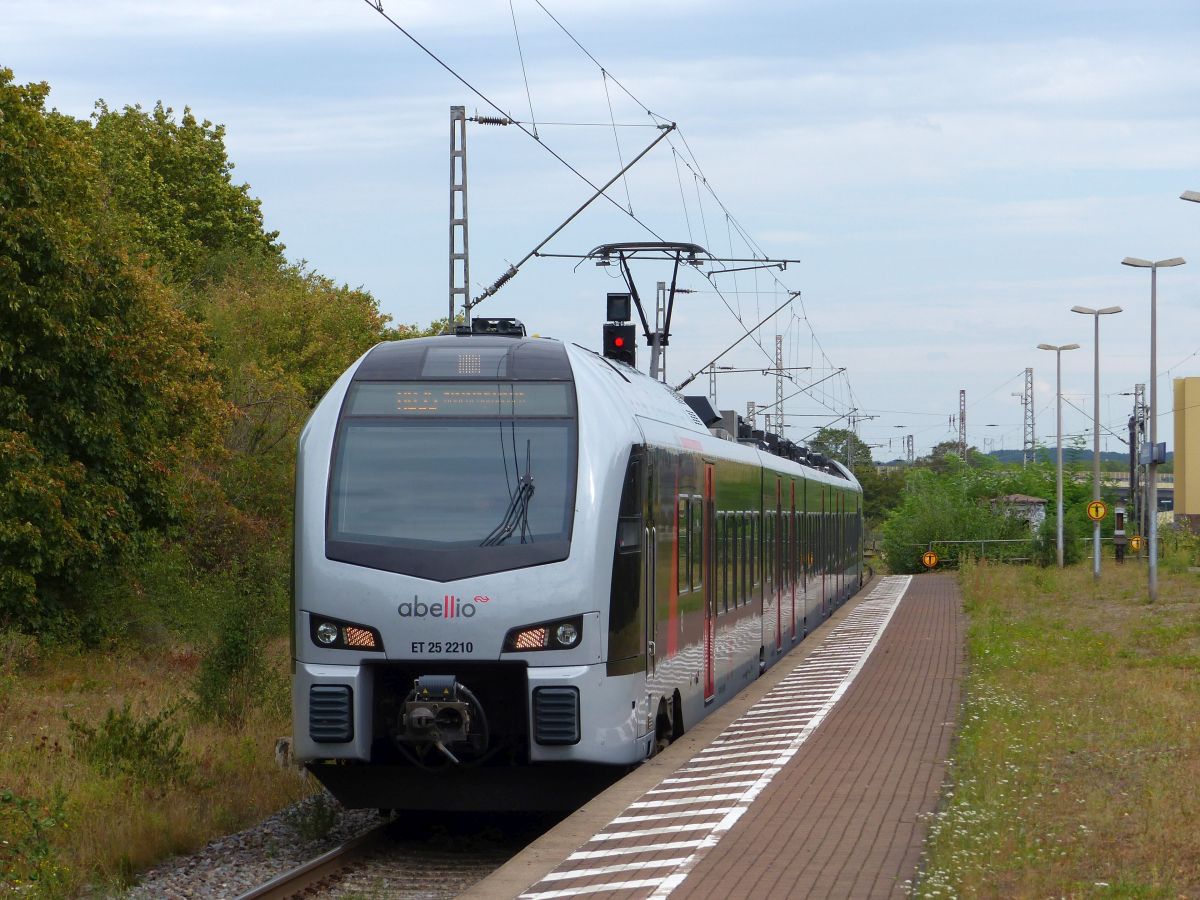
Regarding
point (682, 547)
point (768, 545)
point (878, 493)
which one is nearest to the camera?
point (682, 547)

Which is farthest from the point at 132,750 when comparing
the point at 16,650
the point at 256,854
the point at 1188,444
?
the point at 1188,444

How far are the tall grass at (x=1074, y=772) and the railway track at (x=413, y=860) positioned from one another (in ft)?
10.1

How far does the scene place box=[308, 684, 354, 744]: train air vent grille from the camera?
425 inches

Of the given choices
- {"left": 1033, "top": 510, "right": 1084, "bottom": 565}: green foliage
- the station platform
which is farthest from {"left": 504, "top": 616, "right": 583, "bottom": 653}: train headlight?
{"left": 1033, "top": 510, "right": 1084, "bottom": 565}: green foliage

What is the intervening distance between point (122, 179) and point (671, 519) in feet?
125

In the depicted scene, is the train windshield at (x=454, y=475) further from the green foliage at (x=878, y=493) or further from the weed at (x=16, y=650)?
the green foliage at (x=878, y=493)

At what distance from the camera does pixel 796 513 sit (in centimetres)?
2661

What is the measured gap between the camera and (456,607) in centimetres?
1077

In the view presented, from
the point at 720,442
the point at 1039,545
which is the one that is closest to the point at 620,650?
the point at 720,442

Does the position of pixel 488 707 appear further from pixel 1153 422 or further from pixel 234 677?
pixel 1153 422

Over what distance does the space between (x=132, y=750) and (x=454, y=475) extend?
4829 millimetres

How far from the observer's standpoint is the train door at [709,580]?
15578mm

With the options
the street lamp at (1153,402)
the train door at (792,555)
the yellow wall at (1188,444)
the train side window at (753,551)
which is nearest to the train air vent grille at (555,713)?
the train side window at (753,551)

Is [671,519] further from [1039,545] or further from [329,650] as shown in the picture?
[1039,545]
